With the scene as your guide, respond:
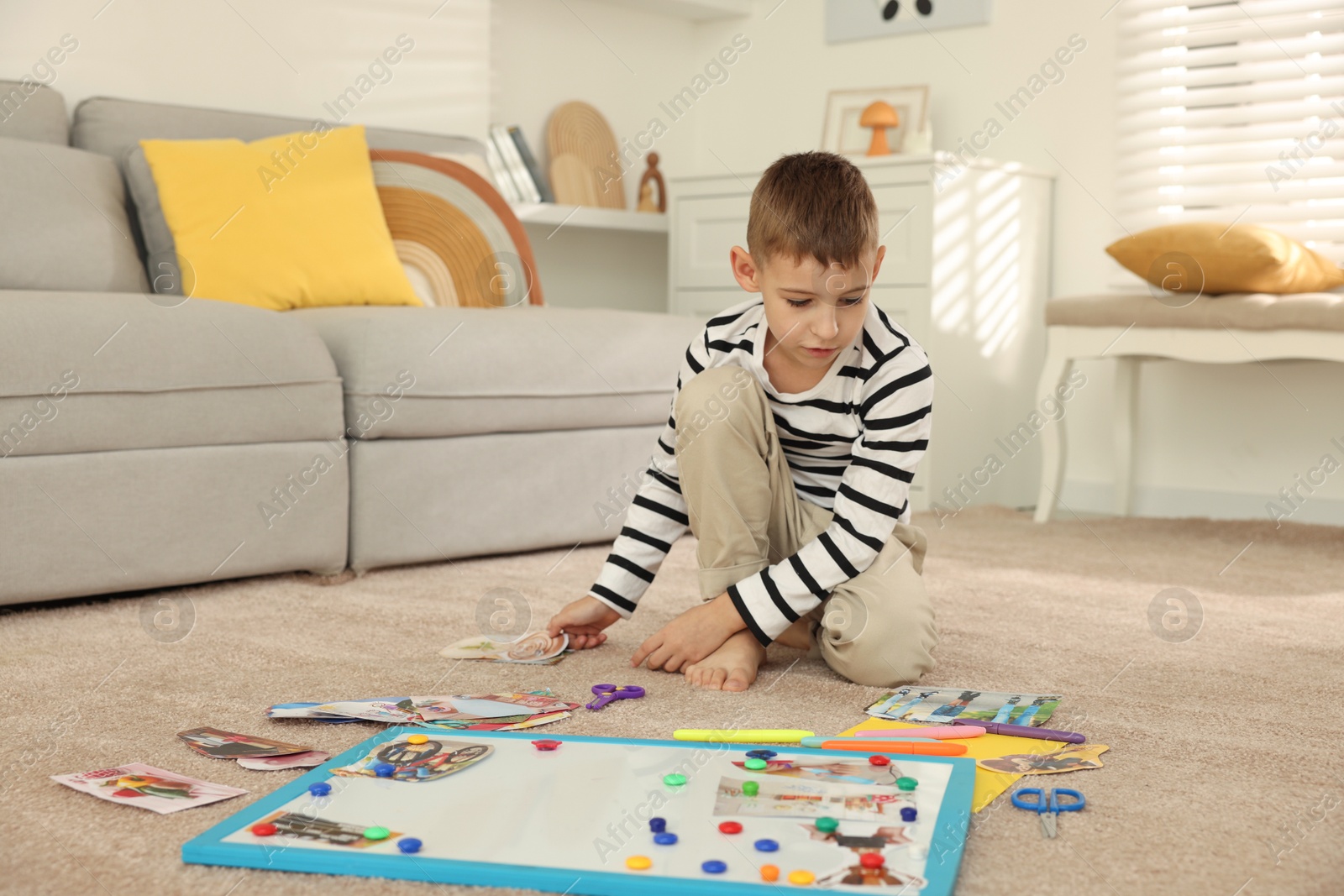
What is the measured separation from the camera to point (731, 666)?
1305 millimetres

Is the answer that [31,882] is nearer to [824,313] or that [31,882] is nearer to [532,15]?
[824,313]

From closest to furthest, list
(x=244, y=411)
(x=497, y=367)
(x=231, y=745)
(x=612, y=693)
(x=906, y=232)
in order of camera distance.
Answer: (x=231, y=745)
(x=612, y=693)
(x=244, y=411)
(x=497, y=367)
(x=906, y=232)

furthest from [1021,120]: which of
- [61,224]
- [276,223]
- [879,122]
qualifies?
[61,224]

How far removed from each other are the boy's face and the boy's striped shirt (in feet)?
0.19

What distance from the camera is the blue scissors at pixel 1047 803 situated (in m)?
0.90

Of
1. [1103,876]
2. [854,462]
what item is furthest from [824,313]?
[1103,876]

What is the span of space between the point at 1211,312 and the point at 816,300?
144 cm

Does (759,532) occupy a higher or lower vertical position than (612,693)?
higher

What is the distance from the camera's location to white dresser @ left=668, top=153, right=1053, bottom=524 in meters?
2.87

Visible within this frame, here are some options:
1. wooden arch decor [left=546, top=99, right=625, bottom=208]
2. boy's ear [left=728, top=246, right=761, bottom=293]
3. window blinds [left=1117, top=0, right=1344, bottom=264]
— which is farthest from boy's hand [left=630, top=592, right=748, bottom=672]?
wooden arch decor [left=546, top=99, right=625, bottom=208]

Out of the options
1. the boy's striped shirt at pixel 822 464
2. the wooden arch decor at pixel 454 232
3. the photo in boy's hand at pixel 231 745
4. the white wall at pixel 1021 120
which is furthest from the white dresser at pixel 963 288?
the photo in boy's hand at pixel 231 745

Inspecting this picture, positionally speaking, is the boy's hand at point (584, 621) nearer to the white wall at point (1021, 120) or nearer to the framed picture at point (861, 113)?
the white wall at point (1021, 120)

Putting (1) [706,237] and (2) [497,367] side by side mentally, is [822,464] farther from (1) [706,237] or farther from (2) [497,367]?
(1) [706,237]

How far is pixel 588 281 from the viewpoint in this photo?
3619 mm
